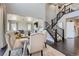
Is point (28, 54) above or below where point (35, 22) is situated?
below

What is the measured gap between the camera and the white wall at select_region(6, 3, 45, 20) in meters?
2.32

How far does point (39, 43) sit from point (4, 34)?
2.58 ft

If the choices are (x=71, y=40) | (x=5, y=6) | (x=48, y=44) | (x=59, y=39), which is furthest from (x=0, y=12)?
(x=71, y=40)

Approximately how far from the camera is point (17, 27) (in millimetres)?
2350

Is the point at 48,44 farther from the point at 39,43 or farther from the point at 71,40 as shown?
the point at 71,40

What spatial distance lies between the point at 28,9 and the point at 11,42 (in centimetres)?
82

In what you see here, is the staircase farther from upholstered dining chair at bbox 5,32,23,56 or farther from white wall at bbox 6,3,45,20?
upholstered dining chair at bbox 5,32,23,56

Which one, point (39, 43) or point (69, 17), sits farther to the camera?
point (39, 43)

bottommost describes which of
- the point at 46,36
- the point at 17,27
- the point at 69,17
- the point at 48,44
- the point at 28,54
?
the point at 28,54

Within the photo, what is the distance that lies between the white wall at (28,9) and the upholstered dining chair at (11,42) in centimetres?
49

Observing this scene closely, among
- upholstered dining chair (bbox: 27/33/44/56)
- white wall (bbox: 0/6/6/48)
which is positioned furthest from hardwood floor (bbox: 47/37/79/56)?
white wall (bbox: 0/6/6/48)

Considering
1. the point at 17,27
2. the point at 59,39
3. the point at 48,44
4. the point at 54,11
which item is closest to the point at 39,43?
the point at 48,44

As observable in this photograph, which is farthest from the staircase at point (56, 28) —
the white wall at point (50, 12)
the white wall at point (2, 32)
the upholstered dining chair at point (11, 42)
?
the white wall at point (2, 32)

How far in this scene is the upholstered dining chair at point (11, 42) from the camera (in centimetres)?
238
